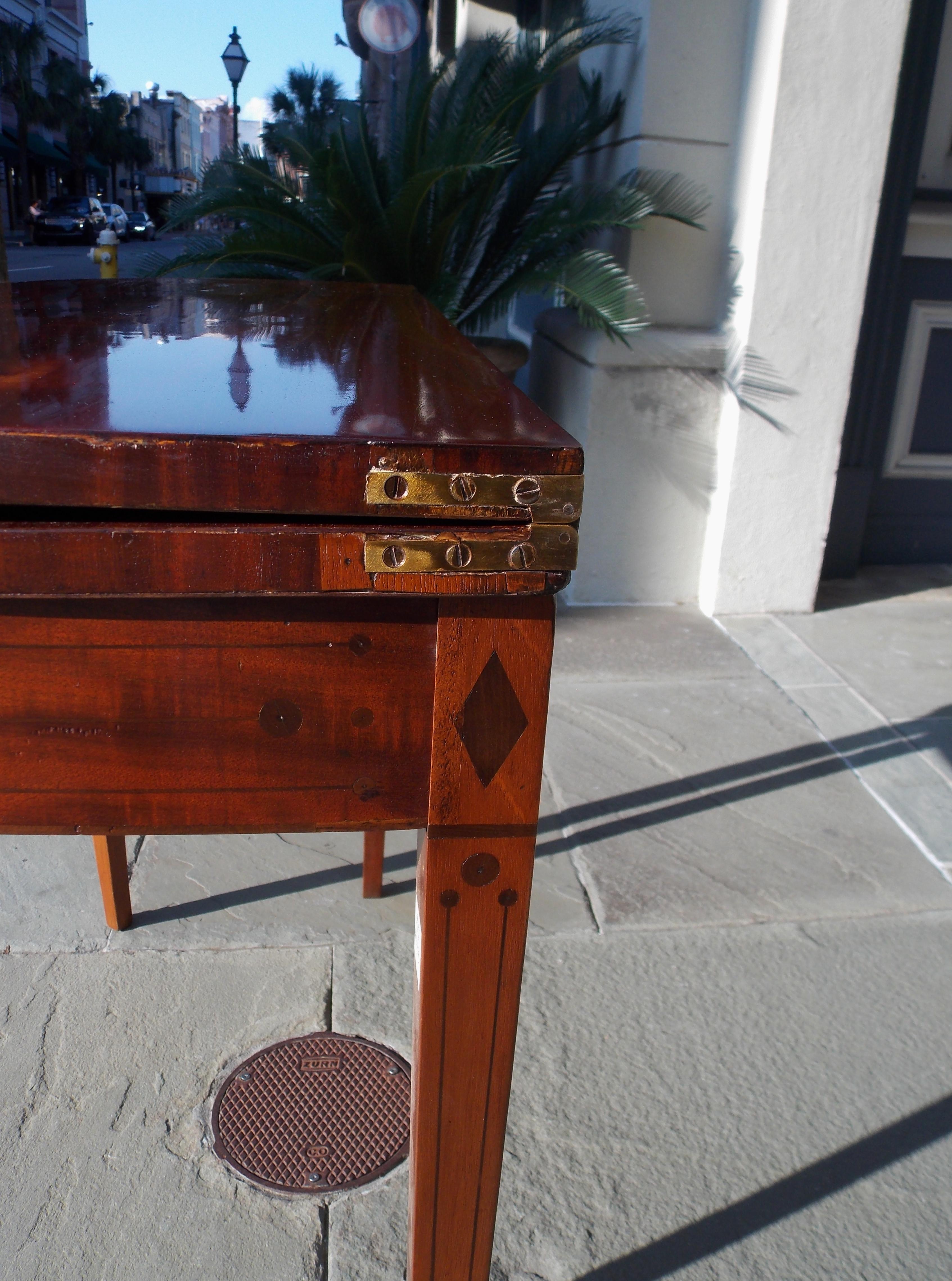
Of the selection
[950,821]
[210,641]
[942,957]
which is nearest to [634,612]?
[950,821]

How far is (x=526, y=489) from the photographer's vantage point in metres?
0.77

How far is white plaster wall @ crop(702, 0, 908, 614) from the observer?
353cm

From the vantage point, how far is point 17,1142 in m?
1.65

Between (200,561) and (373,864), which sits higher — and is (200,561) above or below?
above

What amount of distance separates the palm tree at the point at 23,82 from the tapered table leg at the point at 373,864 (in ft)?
148

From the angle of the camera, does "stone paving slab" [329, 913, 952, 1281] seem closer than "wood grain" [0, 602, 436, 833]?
No

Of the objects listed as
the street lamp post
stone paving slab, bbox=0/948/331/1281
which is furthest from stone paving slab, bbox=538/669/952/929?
the street lamp post

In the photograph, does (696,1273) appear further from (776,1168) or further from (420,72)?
(420,72)

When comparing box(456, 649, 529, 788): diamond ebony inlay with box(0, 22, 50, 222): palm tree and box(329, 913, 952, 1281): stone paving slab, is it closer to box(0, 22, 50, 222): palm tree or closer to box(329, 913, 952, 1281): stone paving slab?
box(329, 913, 952, 1281): stone paving slab

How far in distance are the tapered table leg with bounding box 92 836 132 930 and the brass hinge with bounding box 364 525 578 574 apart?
1437mm

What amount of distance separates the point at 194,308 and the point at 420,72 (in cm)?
370

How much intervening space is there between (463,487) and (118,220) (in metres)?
39.7

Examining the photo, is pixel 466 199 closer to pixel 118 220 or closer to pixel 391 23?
pixel 391 23

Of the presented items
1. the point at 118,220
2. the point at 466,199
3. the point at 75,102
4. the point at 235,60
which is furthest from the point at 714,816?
the point at 75,102
